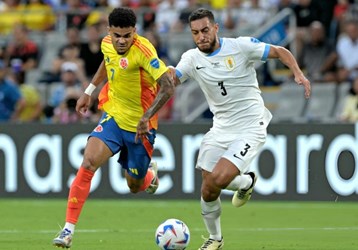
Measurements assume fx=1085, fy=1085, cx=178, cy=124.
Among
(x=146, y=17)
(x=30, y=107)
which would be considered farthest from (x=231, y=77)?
(x=146, y=17)

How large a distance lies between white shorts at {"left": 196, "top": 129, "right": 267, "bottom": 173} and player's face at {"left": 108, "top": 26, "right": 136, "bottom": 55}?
52.4 inches

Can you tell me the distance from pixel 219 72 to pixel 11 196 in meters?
7.99

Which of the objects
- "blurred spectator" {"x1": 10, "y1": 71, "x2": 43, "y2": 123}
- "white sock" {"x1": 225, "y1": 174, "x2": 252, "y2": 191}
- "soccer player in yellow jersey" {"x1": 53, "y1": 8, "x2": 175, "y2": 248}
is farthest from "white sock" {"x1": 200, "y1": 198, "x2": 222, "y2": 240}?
"blurred spectator" {"x1": 10, "y1": 71, "x2": 43, "y2": 123}

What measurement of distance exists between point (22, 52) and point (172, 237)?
12.5 meters

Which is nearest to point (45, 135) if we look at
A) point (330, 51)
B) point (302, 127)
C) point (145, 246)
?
point (302, 127)

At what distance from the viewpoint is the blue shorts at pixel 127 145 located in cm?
1173

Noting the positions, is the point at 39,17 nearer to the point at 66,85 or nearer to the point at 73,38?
the point at 73,38

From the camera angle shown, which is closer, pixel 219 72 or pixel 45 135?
pixel 219 72

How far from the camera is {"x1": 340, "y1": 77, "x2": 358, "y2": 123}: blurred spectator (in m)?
18.8

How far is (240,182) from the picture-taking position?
11.8m

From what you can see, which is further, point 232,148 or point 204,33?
point 232,148

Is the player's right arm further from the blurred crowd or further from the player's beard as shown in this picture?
the blurred crowd

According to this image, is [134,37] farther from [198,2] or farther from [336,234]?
[198,2]

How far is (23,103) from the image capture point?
20641 mm
